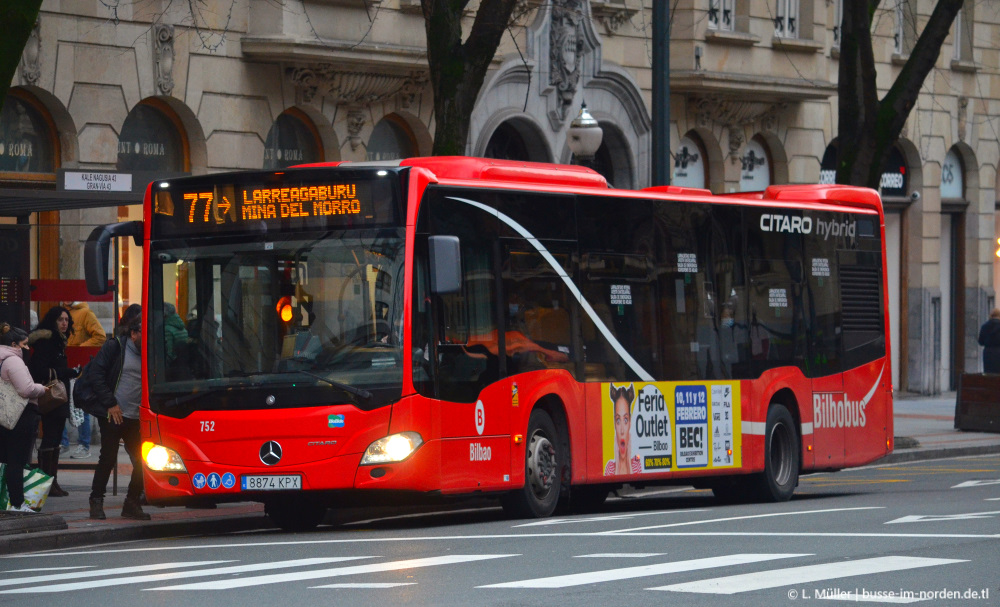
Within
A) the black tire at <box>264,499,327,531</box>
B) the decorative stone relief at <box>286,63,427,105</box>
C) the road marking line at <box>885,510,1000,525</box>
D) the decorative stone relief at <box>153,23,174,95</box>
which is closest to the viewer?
the road marking line at <box>885,510,1000,525</box>

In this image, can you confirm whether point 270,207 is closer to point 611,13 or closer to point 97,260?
point 97,260

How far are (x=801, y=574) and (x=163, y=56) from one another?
1426 cm

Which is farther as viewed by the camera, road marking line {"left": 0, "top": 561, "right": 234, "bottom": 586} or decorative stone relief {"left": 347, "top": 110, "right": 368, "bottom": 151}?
decorative stone relief {"left": 347, "top": 110, "right": 368, "bottom": 151}

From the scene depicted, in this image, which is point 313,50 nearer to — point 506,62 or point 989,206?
point 506,62

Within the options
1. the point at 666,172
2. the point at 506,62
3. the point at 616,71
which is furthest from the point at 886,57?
the point at 666,172

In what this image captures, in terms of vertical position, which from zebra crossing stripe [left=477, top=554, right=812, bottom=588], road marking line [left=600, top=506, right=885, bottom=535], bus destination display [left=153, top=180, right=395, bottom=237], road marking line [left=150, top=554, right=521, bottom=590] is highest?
bus destination display [left=153, top=180, right=395, bottom=237]

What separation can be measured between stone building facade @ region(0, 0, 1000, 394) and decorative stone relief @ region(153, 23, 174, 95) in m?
0.02

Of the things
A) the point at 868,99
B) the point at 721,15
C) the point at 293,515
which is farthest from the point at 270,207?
the point at 721,15

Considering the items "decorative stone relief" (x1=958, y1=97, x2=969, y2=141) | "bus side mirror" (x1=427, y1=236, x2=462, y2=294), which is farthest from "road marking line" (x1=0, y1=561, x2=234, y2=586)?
"decorative stone relief" (x1=958, y1=97, x2=969, y2=141)

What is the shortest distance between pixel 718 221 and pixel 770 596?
8.23 meters

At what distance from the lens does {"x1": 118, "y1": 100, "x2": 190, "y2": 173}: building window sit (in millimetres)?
21688

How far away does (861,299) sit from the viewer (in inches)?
734

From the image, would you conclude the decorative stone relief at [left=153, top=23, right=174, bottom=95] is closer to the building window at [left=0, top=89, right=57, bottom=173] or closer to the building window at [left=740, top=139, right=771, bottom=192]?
the building window at [left=0, top=89, right=57, bottom=173]

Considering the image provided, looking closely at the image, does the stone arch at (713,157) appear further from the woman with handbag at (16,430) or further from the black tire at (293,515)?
the woman with handbag at (16,430)
